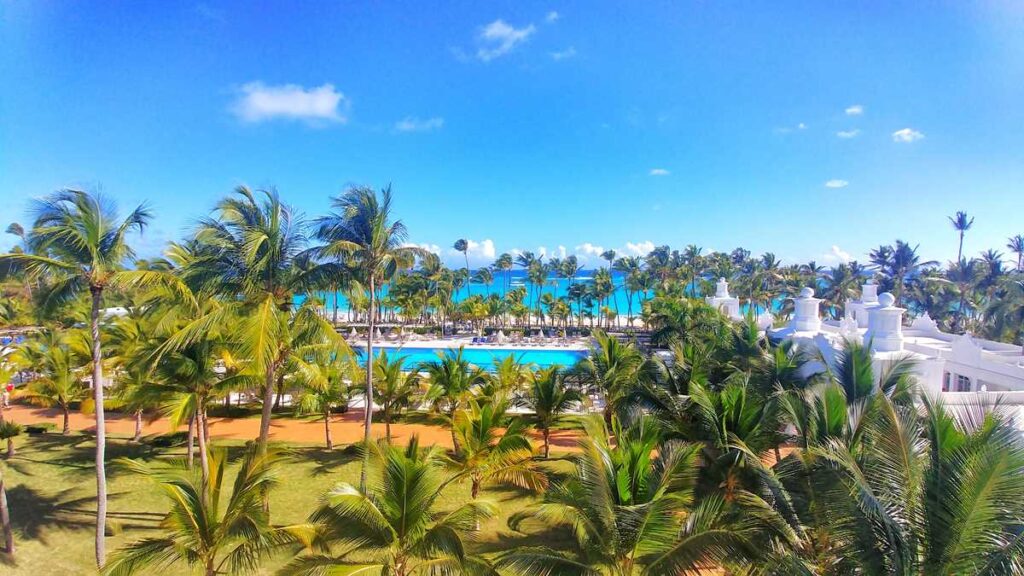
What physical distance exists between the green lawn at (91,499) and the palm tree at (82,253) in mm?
1963

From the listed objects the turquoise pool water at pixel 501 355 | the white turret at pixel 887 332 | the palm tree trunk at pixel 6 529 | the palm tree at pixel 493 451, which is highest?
the white turret at pixel 887 332

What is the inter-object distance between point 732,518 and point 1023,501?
3.24 m

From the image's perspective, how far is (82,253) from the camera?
7770mm

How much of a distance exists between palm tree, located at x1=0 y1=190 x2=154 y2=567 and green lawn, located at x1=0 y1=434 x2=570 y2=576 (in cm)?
196

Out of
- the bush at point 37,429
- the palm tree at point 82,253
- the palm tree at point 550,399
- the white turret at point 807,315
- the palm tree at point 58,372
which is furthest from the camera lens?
the white turret at point 807,315

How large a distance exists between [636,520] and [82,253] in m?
9.74

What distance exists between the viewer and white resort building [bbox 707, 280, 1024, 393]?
12336 mm

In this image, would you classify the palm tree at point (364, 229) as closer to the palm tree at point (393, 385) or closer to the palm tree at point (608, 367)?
the palm tree at point (393, 385)

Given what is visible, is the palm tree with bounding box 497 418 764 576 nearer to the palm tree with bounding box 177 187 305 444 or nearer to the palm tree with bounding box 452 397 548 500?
the palm tree with bounding box 452 397 548 500

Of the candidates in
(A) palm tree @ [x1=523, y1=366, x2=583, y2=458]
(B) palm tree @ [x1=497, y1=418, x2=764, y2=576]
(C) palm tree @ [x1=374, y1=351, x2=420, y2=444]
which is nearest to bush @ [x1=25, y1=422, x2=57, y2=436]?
(C) palm tree @ [x1=374, y1=351, x2=420, y2=444]

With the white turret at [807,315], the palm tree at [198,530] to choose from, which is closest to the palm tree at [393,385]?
the palm tree at [198,530]

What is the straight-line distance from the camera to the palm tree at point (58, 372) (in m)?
15.9

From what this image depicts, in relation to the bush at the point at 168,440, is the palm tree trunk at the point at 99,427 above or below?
above

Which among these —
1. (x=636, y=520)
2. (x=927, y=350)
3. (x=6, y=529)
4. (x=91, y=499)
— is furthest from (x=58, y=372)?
(x=927, y=350)
